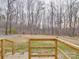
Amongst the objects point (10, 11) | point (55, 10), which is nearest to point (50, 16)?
point (55, 10)

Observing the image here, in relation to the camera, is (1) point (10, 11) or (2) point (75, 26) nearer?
(1) point (10, 11)

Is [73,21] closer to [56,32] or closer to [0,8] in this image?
[56,32]

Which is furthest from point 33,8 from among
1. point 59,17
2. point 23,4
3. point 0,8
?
point 0,8

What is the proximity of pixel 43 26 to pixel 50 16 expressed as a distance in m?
2.12

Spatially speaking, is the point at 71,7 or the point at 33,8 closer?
the point at 71,7

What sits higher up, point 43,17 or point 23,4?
point 23,4

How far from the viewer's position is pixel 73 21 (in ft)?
100

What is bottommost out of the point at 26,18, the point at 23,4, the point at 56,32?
the point at 56,32

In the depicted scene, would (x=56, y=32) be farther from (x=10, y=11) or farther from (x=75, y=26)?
(x=10, y=11)

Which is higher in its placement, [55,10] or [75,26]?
[55,10]

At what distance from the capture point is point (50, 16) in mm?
32250

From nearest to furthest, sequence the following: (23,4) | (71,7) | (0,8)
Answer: (0,8)
(71,7)
(23,4)

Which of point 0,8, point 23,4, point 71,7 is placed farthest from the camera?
point 23,4

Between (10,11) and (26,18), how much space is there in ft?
14.8
